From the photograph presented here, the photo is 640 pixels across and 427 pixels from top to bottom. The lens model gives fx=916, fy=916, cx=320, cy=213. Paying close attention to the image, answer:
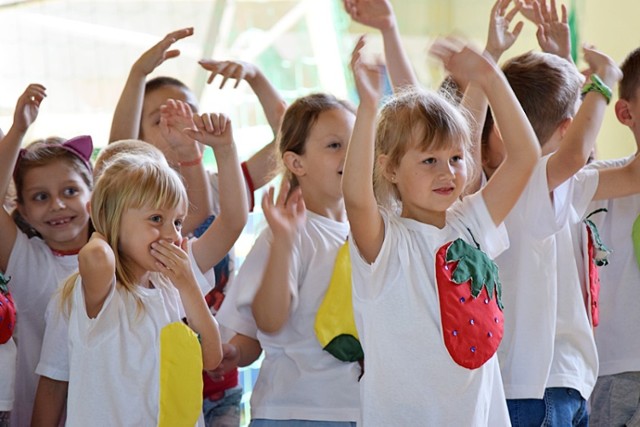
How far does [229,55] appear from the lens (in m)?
6.24

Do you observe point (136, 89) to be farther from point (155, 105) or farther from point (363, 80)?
point (363, 80)

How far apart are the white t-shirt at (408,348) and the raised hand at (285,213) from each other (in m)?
0.27

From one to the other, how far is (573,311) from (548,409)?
217mm

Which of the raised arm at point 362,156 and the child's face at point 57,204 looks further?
the child's face at point 57,204

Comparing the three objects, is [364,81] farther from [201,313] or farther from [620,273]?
[620,273]

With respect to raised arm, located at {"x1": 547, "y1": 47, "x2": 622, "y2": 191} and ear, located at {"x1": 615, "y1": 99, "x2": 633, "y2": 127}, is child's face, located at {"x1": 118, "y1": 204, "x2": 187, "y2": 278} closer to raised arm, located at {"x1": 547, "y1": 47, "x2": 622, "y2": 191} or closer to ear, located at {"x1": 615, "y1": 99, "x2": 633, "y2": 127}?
raised arm, located at {"x1": 547, "y1": 47, "x2": 622, "y2": 191}

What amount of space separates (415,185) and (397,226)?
3.3 inches

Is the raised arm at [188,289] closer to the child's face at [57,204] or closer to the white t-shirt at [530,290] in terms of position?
the child's face at [57,204]

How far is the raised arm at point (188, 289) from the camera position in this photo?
1747mm

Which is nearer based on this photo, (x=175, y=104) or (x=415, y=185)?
(x=415, y=185)

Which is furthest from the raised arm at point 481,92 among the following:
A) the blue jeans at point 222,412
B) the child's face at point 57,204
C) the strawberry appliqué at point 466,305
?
the child's face at point 57,204

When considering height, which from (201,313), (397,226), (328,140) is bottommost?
(201,313)

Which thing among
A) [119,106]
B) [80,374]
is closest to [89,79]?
[119,106]

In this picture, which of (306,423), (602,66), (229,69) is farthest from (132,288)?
(602,66)
